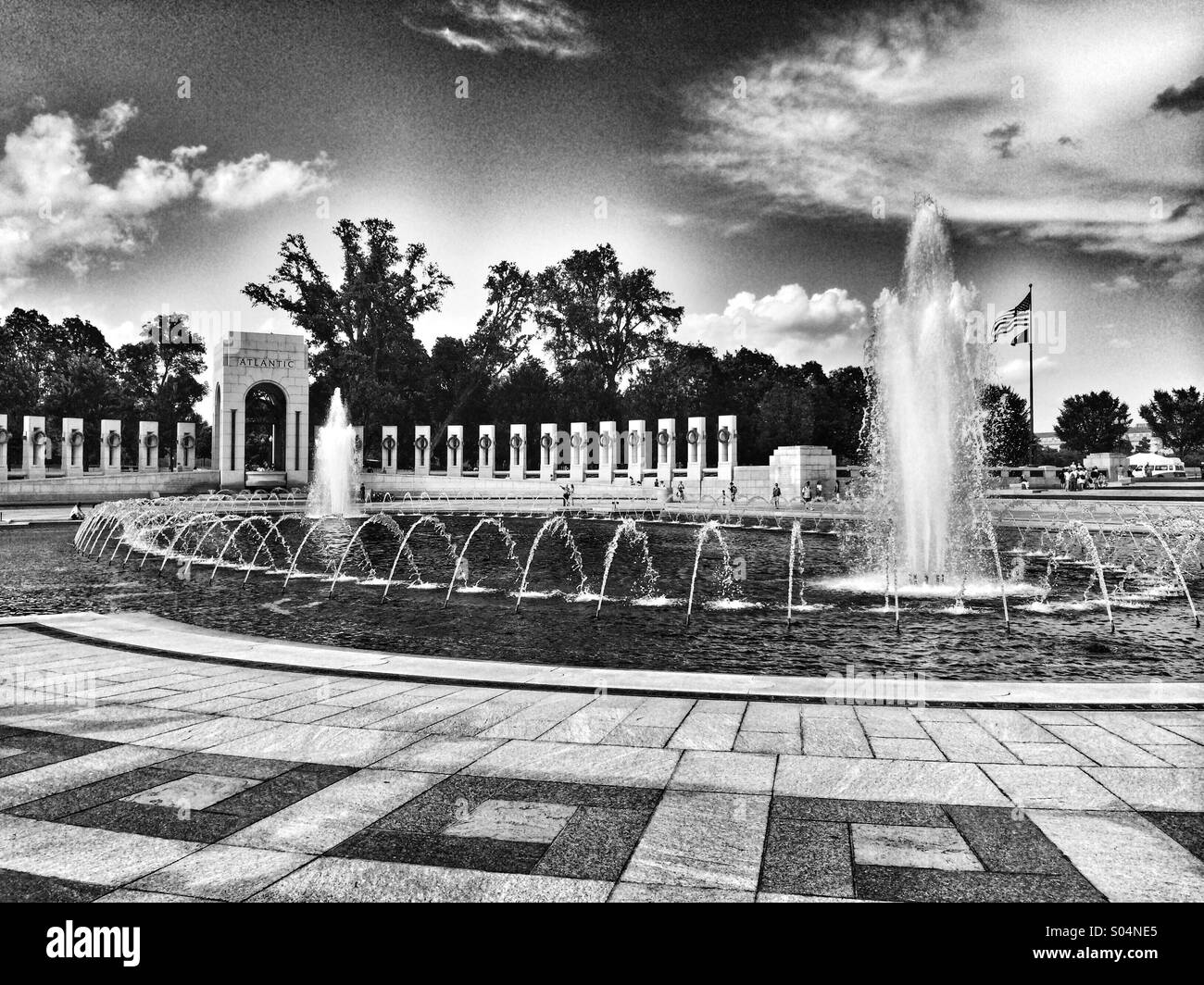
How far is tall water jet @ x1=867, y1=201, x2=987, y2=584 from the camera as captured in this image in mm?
16438

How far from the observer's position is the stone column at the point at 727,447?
46656 mm

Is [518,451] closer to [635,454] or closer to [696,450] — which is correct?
[635,454]

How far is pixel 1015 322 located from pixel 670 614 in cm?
3412

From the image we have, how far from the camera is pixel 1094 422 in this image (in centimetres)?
8281

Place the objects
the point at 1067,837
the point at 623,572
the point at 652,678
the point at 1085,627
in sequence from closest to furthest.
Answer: the point at 1067,837
the point at 652,678
the point at 1085,627
the point at 623,572

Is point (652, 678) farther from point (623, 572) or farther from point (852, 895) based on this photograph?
point (623, 572)

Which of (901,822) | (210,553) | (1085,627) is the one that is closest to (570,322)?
(210,553)

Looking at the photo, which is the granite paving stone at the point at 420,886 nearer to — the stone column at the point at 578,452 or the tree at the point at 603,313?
the stone column at the point at 578,452

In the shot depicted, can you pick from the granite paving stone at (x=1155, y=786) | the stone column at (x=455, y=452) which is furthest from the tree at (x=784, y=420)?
the granite paving stone at (x=1155, y=786)

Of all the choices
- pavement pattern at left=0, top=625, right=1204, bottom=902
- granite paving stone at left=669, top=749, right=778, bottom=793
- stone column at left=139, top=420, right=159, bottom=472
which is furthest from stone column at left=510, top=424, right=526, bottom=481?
granite paving stone at left=669, top=749, right=778, bottom=793

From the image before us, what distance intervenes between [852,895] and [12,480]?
54.8 m

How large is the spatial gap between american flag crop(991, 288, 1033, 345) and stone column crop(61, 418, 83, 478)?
173 ft

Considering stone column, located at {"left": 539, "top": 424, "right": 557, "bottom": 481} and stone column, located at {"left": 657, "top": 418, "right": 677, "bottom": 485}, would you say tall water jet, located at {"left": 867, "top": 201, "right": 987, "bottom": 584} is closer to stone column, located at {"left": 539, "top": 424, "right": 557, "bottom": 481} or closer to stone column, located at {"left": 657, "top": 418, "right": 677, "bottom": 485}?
stone column, located at {"left": 657, "top": 418, "right": 677, "bottom": 485}

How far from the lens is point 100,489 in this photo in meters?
46.2
